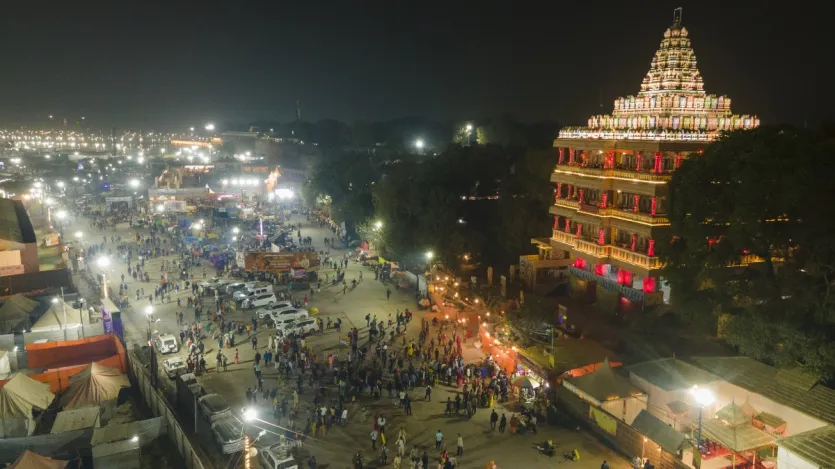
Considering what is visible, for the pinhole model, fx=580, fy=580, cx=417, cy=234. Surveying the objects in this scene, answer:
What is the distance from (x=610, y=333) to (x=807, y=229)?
998 cm

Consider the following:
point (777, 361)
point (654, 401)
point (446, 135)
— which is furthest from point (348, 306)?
point (446, 135)

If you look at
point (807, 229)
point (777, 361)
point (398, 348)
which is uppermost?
point (807, 229)

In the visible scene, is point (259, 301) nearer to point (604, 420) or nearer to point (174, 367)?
point (174, 367)

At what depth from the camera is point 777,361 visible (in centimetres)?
1852

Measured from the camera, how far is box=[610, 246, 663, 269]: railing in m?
26.6

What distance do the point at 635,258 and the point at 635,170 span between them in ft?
14.1

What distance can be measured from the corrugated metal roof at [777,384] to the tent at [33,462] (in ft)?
65.0

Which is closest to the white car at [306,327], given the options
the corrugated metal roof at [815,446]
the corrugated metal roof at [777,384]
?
the corrugated metal roof at [777,384]

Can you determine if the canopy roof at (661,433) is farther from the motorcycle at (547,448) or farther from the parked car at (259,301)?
the parked car at (259,301)

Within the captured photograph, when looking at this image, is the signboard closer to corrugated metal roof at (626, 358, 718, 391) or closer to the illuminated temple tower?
the illuminated temple tower

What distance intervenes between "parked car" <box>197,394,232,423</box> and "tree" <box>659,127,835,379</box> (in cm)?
1657

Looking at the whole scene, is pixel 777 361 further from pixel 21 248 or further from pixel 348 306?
pixel 21 248

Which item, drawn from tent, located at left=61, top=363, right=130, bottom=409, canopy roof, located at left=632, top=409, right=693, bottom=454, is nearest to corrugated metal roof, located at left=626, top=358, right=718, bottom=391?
canopy roof, located at left=632, top=409, right=693, bottom=454

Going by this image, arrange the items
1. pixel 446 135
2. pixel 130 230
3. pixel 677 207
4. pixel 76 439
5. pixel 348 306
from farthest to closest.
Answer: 1. pixel 446 135
2. pixel 130 230
3. pixel 348 306
4. pixel 677 207
5. pixel 76 439
